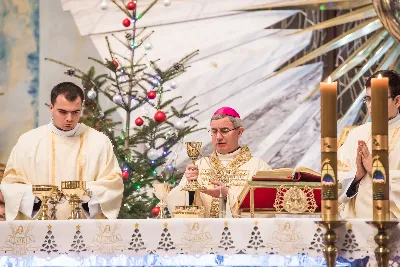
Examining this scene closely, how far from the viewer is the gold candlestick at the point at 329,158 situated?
11.7 feet

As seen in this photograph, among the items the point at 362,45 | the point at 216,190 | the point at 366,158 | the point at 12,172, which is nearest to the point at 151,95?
the point at 362,45

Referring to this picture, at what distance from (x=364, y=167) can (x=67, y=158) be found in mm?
1813

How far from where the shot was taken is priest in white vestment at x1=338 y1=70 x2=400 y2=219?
15.5ft

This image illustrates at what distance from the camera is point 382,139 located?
3.60 m

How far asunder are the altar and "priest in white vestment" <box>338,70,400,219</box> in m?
0.67

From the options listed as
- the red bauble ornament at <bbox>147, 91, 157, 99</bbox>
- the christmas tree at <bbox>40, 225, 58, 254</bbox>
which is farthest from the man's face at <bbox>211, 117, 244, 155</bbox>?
the christmas tree at <bbox>40, 225, 58, 254</bbox>

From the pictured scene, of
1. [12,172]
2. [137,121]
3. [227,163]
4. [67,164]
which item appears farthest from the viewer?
[137,121]

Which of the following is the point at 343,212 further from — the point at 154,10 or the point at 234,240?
the point at 154,10

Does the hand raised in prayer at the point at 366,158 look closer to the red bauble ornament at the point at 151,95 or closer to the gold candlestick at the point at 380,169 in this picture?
the gold candlestick at the point at 380,169

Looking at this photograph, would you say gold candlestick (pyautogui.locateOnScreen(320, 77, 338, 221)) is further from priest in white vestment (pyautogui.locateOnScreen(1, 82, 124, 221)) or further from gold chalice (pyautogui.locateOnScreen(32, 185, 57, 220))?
priest in white vestment (pyautogui.locateOnScreen(1, 82, 124, 221))

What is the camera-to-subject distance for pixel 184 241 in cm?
408

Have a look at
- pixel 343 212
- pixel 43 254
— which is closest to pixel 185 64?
pixel 343 212

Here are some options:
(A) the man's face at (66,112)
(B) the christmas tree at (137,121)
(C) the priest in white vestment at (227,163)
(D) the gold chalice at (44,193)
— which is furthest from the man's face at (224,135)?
(B) the christmas tree at (137,121)

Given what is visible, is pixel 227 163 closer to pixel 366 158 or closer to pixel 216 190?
pixel 216 190
